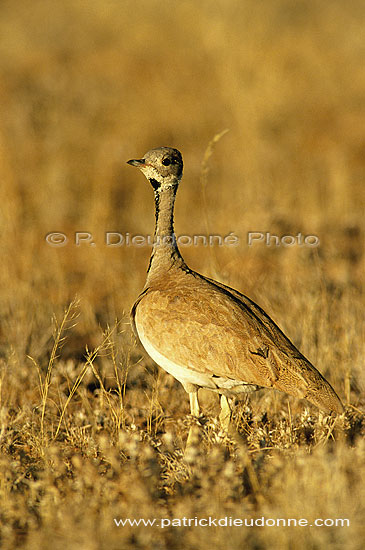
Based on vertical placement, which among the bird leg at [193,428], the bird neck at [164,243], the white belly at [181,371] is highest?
the bird neck at [164,243]

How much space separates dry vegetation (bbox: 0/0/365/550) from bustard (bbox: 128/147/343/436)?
215 mm

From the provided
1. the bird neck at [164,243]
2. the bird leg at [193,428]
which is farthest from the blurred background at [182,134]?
the bird leg at [193,428]

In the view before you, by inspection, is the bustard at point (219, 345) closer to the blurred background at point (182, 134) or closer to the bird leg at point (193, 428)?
the bird leg at point (193, 428)

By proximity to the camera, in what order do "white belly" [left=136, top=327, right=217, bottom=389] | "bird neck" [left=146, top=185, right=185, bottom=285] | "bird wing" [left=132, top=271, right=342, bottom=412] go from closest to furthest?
"bird wing" [left=132, top=271, right=342, bottom=412], "white belly" [left=136, top=327, right=217, bottom=389], "bird neck" [left=146, top=185, right=185, bottom=285]

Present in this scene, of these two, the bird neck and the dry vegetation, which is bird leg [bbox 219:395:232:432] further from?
the bird neck

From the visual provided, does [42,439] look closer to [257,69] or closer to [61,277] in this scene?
[61,277]

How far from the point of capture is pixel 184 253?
7.50 m

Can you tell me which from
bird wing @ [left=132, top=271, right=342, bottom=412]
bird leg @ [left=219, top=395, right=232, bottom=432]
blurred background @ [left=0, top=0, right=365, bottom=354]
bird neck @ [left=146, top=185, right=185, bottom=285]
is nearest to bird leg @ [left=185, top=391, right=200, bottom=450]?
bird leg @ [left=219, top=395, right=232, bottom=432]

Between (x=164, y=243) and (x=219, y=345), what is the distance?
2.86 feet

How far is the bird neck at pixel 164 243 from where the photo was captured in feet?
13.4

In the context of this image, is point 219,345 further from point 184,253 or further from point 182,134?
point 182,134

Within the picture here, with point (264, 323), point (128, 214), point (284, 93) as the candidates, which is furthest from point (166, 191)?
point (284, 93)

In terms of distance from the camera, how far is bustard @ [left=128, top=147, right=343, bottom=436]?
3441mm

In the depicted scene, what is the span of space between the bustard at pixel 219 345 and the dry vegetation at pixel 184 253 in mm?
215
